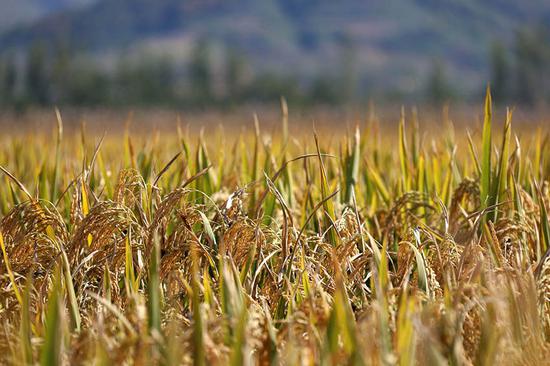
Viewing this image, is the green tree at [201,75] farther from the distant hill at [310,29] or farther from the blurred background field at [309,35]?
the distant hill at [310,29]

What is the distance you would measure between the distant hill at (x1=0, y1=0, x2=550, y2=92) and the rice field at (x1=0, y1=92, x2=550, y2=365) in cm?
12291

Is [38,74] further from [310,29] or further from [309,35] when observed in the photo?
[310,29]

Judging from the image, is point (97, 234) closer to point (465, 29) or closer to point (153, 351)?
point (153, 351)

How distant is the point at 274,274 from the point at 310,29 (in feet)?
557

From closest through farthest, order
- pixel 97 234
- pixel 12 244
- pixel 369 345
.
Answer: pixel 369 345 < pixel 97 234 < pixel 12 244

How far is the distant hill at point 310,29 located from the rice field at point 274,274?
12291 cm

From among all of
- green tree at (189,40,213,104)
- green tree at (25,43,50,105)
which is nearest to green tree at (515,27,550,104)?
green tree at (189,40,213,104)

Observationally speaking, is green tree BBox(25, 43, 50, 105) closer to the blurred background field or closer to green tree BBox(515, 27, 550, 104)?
the blurred background field

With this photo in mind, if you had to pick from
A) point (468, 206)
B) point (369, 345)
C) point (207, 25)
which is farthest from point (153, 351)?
point (207, 25)

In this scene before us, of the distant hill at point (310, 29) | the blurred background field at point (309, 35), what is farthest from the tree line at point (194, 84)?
the distant hill at point (310, 29)

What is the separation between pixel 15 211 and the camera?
5.04 feet

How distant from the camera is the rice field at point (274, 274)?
3.18ft

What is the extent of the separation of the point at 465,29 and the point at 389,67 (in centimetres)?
3393

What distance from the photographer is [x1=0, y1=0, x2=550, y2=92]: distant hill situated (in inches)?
5615
